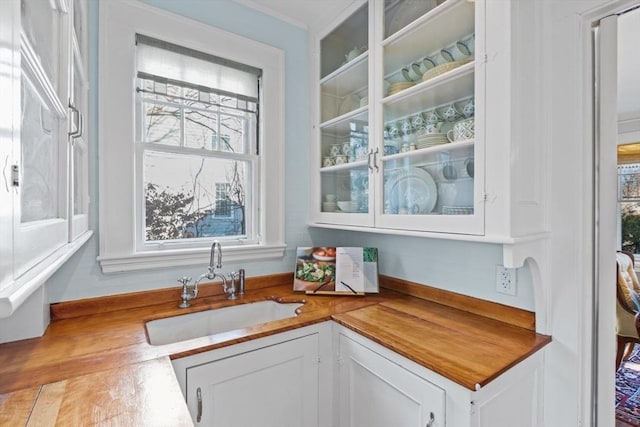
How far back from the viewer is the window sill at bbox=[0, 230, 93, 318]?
17.9 inches

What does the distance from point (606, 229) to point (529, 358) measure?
0.55 m

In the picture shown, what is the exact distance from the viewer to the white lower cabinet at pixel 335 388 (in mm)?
1053

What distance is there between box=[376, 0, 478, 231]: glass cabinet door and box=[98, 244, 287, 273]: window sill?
739 mm

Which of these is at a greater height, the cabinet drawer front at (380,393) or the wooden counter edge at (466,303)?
the wooden counter edge at (466,303)

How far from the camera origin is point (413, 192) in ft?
5.01

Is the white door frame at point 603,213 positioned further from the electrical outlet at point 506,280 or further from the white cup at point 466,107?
the white cup at point 466,107

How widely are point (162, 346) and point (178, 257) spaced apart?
0.60 meters

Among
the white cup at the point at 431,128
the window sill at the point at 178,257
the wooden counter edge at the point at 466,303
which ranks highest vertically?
the white cup at the point at 431,128

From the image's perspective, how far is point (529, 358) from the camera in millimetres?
1193

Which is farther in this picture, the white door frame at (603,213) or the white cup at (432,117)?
the white cup at (432,117)

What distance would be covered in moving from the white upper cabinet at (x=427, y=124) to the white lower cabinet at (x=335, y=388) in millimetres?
518

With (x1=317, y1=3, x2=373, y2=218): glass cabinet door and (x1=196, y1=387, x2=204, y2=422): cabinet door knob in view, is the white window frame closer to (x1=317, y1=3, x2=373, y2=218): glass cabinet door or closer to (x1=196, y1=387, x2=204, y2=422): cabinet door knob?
(x1=317, y1=3, x2=373, y2=218): glass cabinet door

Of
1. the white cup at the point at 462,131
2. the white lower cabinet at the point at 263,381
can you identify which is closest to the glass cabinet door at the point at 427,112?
the white cup at the point at 462,131

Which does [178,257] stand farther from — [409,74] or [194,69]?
[409,74]
